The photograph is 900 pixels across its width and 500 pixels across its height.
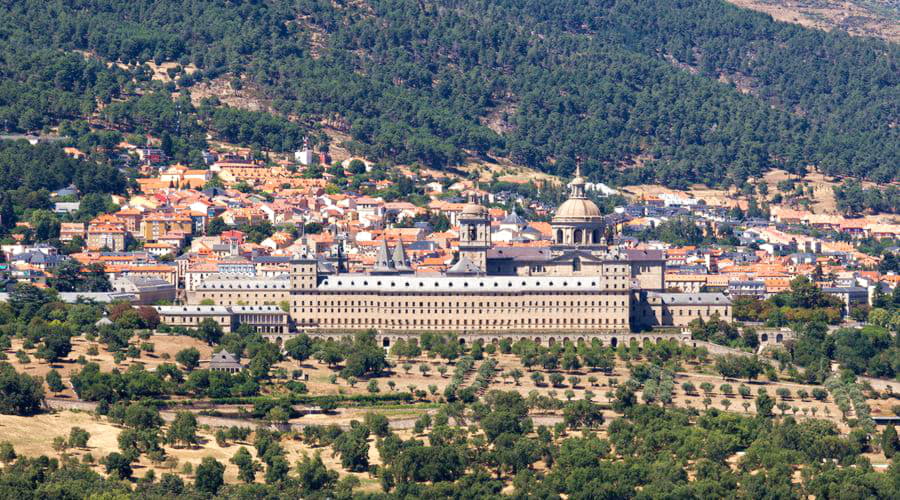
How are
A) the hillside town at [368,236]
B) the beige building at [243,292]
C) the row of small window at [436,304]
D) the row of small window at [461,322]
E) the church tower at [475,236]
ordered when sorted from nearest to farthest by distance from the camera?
the row of small window at [461,322], the row of small window at [436,304], the beige building at [243,292], the church tower at [475,236], the hillside town at [368,236]

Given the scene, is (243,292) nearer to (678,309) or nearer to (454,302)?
(454,302)

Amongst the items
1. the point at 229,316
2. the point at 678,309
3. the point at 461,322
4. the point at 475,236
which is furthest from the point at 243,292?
the point at 678,309

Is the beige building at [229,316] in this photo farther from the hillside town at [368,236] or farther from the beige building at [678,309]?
the beige building at [678,309]

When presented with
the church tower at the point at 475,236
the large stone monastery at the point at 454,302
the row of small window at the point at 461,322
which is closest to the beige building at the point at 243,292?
the large stone monastery at the point at 454,302

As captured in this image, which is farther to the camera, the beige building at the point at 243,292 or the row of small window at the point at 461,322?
the beige building at the point at 243,292

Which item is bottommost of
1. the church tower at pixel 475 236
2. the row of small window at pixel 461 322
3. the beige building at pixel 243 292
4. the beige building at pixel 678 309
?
the row of small window at pixel 461 322

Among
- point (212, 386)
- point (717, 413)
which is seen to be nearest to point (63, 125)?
point (212, 386)
